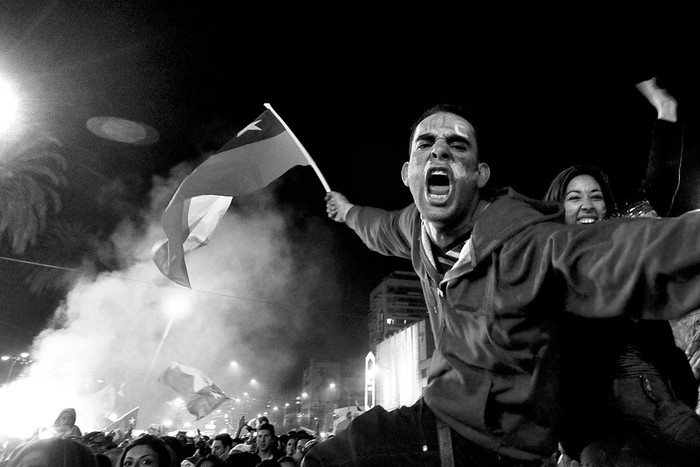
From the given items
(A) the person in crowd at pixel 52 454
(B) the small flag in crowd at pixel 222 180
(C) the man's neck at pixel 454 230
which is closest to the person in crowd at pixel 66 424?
(B) the small flag in crowd at pixel 222 180

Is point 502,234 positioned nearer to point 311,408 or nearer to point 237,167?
point 237,167

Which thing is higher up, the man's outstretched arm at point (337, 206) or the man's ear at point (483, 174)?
the man's outstretched arm at point (337, 206)

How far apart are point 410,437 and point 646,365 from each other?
167 centimetres

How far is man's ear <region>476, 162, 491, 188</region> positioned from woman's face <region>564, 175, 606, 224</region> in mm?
1329

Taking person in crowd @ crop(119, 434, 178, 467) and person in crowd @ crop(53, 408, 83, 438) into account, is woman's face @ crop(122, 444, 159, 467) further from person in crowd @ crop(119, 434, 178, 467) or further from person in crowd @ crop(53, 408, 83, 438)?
person in crowd @ crop(53, 408, 83, 438)

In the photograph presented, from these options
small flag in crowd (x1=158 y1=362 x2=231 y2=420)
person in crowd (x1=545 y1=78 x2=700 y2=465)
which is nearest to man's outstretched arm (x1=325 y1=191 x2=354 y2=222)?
person in crowd (x1=545 y1=78 x2=700 y2=465)

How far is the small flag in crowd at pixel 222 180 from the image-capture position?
5.93m

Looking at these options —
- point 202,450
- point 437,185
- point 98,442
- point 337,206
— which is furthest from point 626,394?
point 98,442

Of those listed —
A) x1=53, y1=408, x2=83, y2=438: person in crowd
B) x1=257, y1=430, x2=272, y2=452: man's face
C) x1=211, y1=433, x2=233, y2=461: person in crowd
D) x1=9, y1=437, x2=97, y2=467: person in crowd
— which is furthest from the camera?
x1=211, y1=433, x2=233, y2=461: person in crowd

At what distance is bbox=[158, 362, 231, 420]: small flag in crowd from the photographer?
1619cm

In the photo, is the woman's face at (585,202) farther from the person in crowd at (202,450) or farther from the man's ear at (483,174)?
the person in crowd at (202,450)

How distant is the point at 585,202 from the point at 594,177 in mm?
256

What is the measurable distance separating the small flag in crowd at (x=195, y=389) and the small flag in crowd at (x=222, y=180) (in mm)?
10707

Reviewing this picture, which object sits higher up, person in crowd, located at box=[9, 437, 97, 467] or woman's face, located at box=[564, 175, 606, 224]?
woman's face, located at box=[564, 175, 606, 224]
